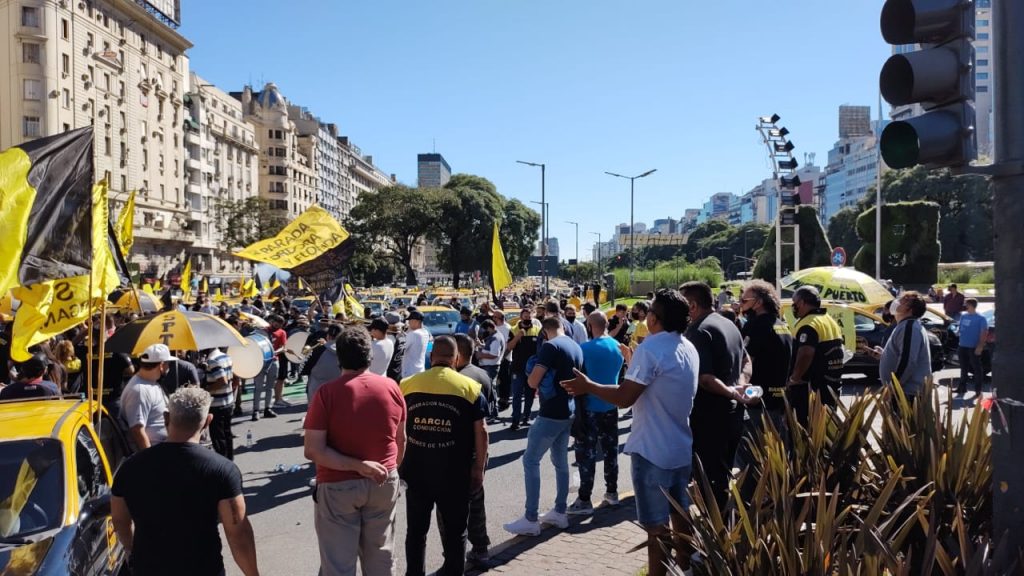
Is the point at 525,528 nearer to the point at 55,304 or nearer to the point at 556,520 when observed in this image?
the point at 556,520

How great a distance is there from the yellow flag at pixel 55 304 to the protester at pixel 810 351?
231 inches

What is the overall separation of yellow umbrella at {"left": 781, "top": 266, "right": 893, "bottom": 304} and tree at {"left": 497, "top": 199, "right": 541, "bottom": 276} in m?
55.9

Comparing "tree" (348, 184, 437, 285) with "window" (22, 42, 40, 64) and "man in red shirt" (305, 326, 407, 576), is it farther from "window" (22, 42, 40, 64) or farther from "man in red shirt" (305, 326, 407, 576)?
"man in red shirt" (305, 326, 407, 576)

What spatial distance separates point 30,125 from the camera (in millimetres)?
53094

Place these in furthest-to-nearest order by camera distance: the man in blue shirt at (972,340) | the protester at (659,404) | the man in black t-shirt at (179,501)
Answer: the man in blue shirt at (972,340), the protester at (659,404), the man in black t-shirt at (179,501)

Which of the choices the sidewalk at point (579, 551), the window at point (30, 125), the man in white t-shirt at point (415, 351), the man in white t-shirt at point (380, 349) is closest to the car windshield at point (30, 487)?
the sidewalk at point (579, 551)

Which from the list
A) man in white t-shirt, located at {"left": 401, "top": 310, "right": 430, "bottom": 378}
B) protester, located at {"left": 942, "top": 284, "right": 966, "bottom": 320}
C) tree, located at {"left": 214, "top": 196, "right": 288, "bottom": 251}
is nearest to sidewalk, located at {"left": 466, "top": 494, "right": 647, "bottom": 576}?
man in white t-shirt, located at {"left": 401, "top": 310, "right": 430, "bottom": 378}

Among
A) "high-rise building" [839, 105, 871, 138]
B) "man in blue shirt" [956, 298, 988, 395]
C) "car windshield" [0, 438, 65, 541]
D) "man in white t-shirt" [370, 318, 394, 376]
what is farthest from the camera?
"high-rise building" [839, 105, 871, 138]

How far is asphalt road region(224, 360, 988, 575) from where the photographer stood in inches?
237

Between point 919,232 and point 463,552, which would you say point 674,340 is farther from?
point 919,232

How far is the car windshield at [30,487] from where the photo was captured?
387 cm

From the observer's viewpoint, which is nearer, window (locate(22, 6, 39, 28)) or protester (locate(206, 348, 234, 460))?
protester (locate(206, 348, 234, 460))

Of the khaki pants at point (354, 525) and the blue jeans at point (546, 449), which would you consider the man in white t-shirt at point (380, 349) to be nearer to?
the blue jeans at point (546, 449)

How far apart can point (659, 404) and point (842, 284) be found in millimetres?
11146
